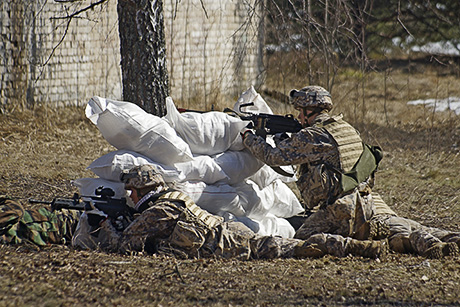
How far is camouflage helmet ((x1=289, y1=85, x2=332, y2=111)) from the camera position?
4.69 m

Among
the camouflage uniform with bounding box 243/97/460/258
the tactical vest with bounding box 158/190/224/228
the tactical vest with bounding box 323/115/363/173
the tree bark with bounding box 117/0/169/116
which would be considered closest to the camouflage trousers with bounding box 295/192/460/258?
the camouflage uniform with bounding box 243/97/460/258

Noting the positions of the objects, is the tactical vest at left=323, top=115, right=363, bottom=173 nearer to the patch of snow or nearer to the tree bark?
the tree bark

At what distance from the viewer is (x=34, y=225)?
4094 mm

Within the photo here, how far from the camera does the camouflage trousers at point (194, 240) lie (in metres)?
3.93

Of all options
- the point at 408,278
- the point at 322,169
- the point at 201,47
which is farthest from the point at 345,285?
the point at 201,47

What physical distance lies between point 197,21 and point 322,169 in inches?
298

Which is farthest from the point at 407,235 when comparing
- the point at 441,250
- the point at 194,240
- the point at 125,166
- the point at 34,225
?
the point at 34,225

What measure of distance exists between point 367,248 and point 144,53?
2.73 metres

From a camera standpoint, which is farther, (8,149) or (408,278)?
(8,149)

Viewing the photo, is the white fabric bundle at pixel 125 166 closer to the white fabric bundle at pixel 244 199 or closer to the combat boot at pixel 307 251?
the white fabric bundle at pixel 244 199

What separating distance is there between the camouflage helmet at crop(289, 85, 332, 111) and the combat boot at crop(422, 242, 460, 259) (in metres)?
1.31

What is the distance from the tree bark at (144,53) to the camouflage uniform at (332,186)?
143 centimetres

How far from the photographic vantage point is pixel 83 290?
318cm

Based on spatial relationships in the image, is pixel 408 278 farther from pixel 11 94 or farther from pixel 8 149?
pixel 11 94
